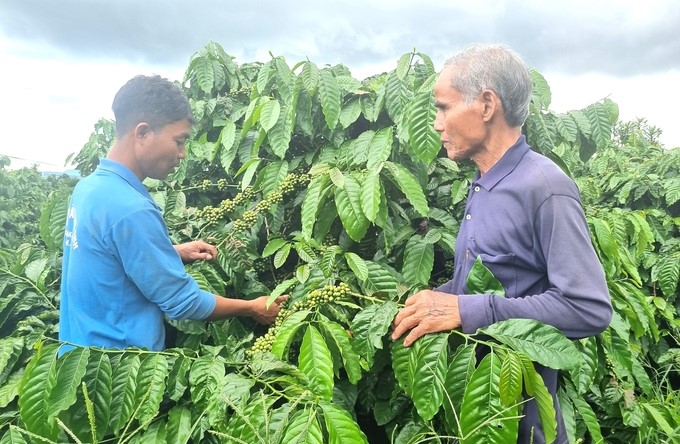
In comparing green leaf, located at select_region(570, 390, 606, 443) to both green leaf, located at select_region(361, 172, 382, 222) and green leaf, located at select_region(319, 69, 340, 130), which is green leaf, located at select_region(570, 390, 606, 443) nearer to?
green leaf, located at select_region(361, 172, 382, 222)

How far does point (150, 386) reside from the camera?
1.39m

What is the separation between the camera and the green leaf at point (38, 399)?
1358 millimetres

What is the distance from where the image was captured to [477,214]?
1377 millimetres

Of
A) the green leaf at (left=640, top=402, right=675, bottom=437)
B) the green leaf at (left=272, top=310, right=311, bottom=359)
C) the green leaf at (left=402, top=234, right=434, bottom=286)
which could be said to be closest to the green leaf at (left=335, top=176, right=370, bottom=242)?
the green leaf at (left=402, top=234, right=434, bottom=286)

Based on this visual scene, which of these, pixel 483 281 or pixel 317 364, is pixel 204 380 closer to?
pixel 317 364

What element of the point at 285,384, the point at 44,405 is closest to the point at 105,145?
the point at 44,405

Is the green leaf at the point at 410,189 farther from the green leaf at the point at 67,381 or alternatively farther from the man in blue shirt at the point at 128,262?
the green leaf at the point at 67,381

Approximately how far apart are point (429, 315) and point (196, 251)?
1.24 meters

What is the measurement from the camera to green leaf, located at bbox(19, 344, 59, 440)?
136 centimetres

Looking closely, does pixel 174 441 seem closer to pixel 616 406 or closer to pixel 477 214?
pixel 477 214

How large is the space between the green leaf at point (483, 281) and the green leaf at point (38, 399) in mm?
1164

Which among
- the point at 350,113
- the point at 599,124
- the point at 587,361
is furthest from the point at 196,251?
the point at 599,124

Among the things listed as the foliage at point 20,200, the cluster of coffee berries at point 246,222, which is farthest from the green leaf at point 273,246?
the foliage at point 20,200

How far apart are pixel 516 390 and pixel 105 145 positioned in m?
3.20
